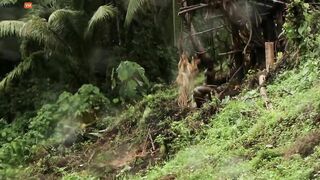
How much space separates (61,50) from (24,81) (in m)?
1.59

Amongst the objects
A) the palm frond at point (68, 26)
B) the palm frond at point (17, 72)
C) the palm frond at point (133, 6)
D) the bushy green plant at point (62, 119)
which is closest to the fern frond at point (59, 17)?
the palm frond at point (68, 26)

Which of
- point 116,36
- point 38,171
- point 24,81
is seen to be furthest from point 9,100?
point 38,171

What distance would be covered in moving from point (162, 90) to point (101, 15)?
225cm

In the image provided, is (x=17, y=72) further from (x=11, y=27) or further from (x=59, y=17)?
(x=59, y=17)

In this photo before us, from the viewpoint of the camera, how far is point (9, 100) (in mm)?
13977

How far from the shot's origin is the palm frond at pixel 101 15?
1234cm

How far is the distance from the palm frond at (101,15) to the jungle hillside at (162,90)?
45mm

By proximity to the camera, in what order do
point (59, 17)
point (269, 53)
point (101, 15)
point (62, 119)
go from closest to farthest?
point (269, 53) → point (62, 119) → point (101, 15) → point (59, 17)

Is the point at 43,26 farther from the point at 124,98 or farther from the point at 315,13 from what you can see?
the point at 315,13

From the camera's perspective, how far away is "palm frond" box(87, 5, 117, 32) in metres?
12.3

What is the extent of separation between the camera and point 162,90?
11.6m

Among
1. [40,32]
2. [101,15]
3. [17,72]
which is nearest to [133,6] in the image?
[101,15]

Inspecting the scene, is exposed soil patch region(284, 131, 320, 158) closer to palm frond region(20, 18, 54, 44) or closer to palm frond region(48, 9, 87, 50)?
palm frond region(48, 9, 87, 50)

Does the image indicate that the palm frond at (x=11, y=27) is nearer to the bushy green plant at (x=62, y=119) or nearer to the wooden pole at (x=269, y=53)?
the bushy green plant at (x=62, y=119)
